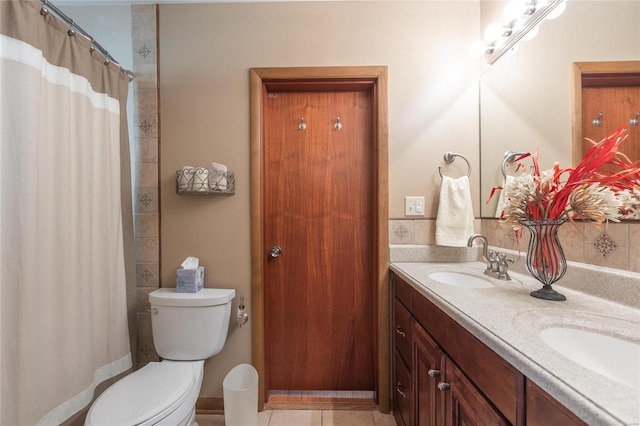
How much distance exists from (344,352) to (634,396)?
1.38 meters

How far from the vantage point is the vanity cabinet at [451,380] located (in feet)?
1.71

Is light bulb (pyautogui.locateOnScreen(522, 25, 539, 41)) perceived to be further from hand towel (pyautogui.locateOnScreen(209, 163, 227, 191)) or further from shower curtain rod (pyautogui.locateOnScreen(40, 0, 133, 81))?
shower curtain rod (pyautogui.locateOnScreen(40, 0, 133, 81))

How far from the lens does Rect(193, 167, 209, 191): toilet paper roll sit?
1383 mm

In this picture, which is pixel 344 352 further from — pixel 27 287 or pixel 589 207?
pixel 27 287

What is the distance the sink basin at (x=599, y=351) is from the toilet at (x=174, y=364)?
1299mm

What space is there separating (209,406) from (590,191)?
80.3 inches

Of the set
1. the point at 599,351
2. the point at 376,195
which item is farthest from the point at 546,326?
the point at 376,195

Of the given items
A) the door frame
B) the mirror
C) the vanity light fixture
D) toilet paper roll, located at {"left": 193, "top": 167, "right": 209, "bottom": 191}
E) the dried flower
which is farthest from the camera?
the door frame

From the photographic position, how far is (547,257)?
2.84ft

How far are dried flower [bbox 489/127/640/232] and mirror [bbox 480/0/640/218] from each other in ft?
0.64

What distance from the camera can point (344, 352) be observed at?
159cm

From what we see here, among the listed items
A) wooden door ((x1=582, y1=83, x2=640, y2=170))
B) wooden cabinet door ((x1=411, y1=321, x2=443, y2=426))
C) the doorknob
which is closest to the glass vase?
wooden door ((x1=582, y1=83, x2=640, y2=170))

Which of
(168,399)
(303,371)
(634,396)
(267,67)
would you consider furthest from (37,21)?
(303,371)

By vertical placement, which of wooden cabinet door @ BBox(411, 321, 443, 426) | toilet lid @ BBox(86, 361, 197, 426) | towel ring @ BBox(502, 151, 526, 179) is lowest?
toilet lid @ BBox(86, 361, 197, 426)
